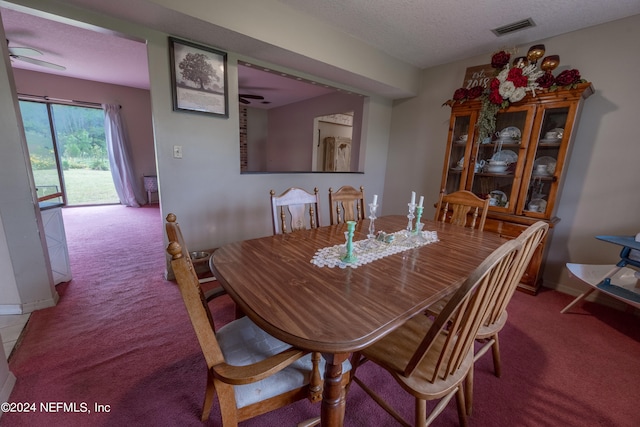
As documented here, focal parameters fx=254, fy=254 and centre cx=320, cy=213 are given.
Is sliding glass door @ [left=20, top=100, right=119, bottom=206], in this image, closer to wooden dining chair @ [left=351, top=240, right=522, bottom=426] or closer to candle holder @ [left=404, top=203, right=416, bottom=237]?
candle holder @ [left=404, top=203, right=416, bottom=237]

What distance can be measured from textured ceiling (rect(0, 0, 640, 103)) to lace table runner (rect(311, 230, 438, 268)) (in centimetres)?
180

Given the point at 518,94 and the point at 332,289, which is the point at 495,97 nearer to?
the point at 518,94

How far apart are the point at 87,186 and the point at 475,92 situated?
6952 millimetres

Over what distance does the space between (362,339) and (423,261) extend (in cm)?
71

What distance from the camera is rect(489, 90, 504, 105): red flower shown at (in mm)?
2373

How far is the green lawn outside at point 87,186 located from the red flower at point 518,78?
6947 mm

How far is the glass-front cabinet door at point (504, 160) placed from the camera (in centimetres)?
238

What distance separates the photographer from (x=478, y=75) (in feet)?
9.22

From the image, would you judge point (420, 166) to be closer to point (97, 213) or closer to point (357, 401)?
point (357, 401)

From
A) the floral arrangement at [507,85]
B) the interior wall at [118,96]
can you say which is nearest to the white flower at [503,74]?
the floral arrangement at [507,85]

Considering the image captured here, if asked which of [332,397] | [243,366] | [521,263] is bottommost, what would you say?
[332,397]

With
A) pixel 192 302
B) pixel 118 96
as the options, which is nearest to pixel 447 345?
pixel 192 302

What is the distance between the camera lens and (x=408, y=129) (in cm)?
359

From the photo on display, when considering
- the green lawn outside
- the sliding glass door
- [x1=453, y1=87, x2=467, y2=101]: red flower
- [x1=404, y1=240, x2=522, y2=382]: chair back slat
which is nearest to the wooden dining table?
[x1=404, y1=240, x2=522, y2=382]: chair back slat
